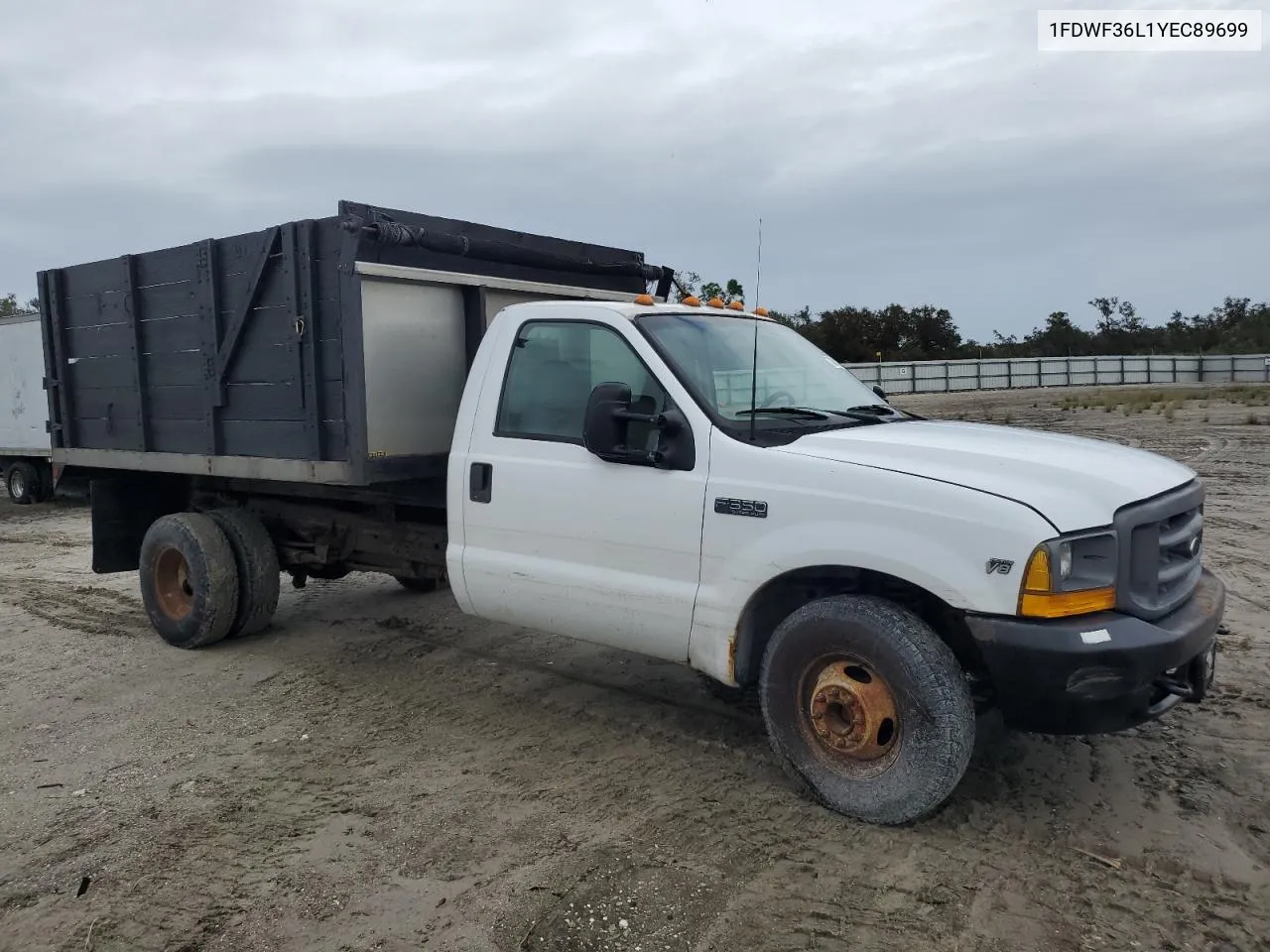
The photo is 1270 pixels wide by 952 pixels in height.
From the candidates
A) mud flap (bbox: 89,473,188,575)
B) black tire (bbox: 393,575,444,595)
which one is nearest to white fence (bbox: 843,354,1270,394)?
black tire (bbox: 393,575,444,595)

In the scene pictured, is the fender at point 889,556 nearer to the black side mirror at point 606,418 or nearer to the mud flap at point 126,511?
the black side mirror at point 606,418

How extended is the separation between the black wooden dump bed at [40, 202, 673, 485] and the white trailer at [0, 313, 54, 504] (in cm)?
975

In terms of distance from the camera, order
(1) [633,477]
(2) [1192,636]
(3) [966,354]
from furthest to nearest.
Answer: (3) [966,354] → (1) [633,477] → (2) [1192,636]

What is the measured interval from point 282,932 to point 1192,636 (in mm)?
3340

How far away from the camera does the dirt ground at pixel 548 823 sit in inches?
127

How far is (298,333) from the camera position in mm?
5402

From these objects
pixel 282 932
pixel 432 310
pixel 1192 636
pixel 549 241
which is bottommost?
pixel 282 932

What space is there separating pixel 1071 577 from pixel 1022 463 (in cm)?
51

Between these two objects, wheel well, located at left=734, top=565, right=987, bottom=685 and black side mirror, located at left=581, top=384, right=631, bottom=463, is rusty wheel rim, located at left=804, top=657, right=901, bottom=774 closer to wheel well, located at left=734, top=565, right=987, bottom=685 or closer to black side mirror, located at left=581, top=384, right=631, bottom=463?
wheel well, located at left=734, top=565, right=987, bottom=685

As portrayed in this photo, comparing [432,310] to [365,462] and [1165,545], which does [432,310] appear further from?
[1165,545]

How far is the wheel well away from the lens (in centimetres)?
382

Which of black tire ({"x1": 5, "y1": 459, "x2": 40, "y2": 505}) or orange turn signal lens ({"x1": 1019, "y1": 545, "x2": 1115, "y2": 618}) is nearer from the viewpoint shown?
orange turn signal lens ({"x1": 1019, "y1": 545, "x2": 1115, "y2": 618})

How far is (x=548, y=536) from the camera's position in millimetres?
4664

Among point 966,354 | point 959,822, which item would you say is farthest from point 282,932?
point 966,354
